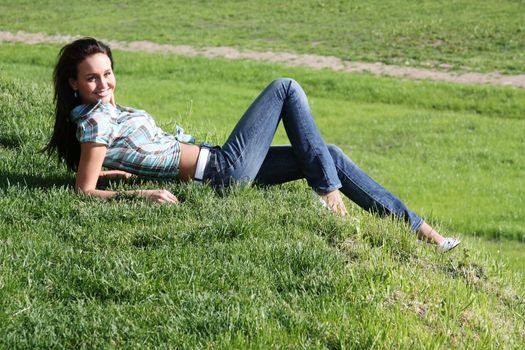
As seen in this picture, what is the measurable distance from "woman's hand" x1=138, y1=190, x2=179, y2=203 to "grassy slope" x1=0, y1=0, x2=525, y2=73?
1547 cm

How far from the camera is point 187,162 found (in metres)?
5.61

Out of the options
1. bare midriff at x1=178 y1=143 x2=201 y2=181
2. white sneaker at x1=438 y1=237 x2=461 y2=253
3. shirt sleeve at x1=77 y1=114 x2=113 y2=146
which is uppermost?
shirt sleeve at x1=77 y1=114 x2=113 y2=146

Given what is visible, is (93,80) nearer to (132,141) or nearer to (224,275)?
(132,141)

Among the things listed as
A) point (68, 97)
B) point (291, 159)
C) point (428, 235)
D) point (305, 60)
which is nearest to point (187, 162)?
point (291, 159)

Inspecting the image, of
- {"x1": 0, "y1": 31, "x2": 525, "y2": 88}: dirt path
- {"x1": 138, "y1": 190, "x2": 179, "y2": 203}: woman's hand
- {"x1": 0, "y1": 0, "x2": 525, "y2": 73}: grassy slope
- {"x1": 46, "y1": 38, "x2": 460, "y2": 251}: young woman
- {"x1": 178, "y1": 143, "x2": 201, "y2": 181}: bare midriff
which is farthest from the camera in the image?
{"x1": 0, "y1": 0, "x2": 525, "y2": 73}: grassy slope

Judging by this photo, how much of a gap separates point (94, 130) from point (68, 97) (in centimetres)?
50

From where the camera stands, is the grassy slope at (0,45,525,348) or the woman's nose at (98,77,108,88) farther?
the woman's nose at (98,77,108,88)

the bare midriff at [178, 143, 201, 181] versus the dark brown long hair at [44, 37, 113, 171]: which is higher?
the dark brown long hair at [44, 37, 113, 171]

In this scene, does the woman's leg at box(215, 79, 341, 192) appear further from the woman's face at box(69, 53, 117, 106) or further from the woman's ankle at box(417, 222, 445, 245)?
the woman's face at box(69, 53, 117, 106)

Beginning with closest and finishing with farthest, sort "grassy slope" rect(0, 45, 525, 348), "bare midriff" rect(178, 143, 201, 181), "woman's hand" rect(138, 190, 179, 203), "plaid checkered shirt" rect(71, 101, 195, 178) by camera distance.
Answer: "grassy slope" rect(0, 45, 525, 348), "woman's hand" rect(138, 190, 179, 203), "plaid checkered shirt" rect(71, 101, 195, 178), "bare midriff" rect(178, 143, 201, 181)

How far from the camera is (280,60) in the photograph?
811 inches

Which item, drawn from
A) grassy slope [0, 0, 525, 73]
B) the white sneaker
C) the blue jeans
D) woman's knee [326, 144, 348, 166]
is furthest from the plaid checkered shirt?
grassy slope [0, 0, 525, 73]

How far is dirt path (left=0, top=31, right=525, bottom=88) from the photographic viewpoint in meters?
18.4

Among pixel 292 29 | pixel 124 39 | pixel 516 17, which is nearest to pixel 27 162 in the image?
pixel 124 39
